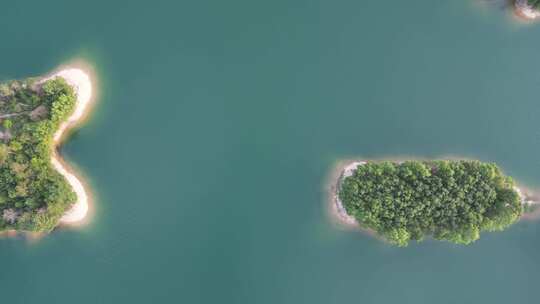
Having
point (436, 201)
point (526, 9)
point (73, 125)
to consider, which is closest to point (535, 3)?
point (526, 9)

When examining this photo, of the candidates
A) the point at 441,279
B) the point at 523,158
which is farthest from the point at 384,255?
the point at 523,158

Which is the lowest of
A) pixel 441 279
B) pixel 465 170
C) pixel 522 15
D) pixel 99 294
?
pixel 99 294

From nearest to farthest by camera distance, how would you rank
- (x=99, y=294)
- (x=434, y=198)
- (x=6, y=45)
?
1. (x=434, y=198)
2. (x=99, y=294)
3. (x=6, y=45)

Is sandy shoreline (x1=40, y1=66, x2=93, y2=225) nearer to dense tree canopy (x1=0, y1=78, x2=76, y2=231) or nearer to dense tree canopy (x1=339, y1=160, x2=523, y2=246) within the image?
dense tree canopy (x1=0, y1=78, x2=76, y2=231)

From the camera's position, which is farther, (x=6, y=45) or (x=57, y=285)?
(x=6, y=45)

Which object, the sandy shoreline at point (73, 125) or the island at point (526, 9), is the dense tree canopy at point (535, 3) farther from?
the sandy shoreline at point (73, 125)

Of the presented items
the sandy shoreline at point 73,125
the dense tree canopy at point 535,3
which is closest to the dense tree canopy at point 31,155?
the sandy shoreline at point 73,125

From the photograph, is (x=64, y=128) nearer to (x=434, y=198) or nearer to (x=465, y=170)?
(x=434, y=198)
